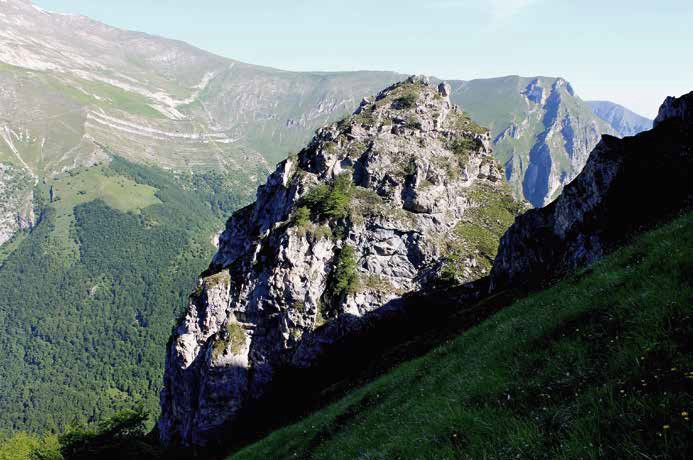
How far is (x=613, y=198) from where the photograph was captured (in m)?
42.4

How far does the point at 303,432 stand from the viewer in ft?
95.5

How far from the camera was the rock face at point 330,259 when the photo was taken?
78.3m

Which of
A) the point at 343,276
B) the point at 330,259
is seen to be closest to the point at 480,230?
the point at 343,276

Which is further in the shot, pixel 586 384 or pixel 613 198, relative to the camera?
pixel 613 198

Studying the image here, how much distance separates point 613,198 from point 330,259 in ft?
173

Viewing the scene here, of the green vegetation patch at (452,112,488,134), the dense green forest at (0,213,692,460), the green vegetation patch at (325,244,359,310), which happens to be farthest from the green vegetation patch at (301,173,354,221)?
the dense green forest at (0,213,692,460)

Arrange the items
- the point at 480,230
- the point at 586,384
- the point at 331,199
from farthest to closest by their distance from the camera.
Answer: the point at 480,230 → the point at 331,199 → the point at 586,384

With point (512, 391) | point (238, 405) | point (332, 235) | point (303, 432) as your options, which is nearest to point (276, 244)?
point (332, 235)

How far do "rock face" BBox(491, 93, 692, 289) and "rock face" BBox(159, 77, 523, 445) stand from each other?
22.9 meters

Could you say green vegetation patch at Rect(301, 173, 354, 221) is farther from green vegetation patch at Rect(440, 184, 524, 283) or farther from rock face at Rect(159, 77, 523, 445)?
green vegetation patch at Rect(440, 184, 524, 283)

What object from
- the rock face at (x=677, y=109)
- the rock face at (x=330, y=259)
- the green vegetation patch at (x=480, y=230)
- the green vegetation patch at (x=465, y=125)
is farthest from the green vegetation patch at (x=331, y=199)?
the rock face at (x=677, y=109)

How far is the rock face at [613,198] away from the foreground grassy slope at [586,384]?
20233 millimetres

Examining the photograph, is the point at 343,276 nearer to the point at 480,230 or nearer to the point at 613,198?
the point at 480,230

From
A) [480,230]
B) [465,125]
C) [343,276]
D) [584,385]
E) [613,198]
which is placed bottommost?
[343,276]
